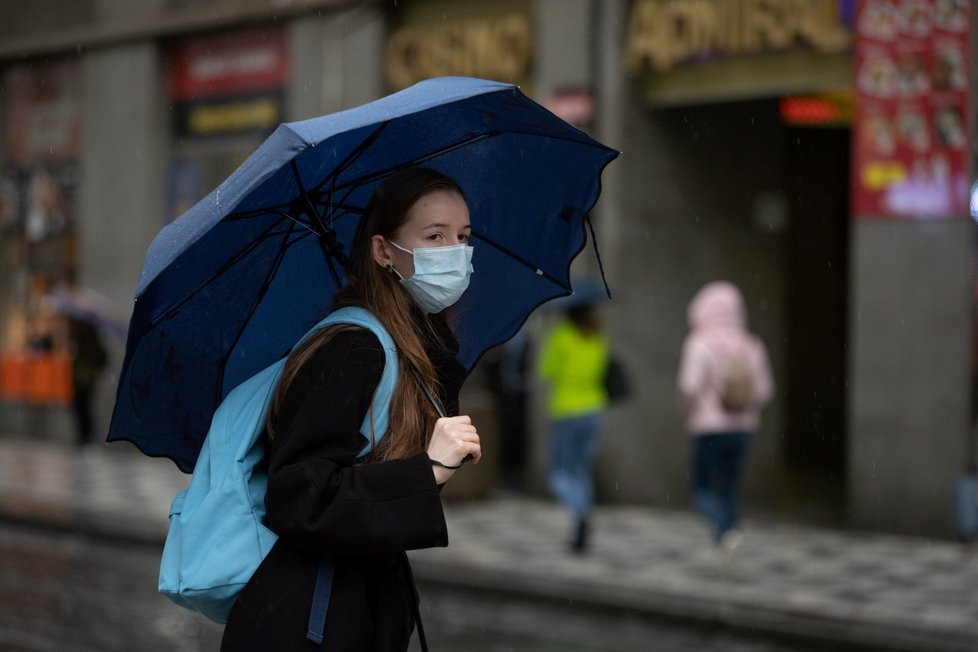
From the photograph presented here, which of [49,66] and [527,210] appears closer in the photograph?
[527,210]

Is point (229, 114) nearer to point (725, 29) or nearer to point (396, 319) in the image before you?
point (725, 29)

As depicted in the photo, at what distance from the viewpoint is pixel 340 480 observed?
2.49 m

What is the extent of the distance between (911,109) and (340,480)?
31.5ft

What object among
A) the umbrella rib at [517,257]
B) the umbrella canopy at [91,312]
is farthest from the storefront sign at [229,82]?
the umbrella rib at [517,257]

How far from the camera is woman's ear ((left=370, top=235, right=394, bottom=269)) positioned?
9.16ft

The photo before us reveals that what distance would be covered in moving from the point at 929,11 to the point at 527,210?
27.8ft

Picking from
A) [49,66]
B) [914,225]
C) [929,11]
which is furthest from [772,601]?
[49,66]

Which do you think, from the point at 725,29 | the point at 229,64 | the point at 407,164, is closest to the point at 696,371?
the point at 725,29

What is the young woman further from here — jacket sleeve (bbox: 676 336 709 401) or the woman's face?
jacket sleeve (bbox: 676 336 709 401)

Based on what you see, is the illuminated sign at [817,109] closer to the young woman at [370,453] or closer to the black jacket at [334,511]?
the young woman at [370,453]

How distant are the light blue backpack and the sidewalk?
5.49 m

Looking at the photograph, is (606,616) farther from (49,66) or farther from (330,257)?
(49,66)

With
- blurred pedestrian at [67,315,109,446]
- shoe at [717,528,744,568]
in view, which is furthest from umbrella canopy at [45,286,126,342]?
shoe at [717,528,744,568]

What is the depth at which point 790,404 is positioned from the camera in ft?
48.2
